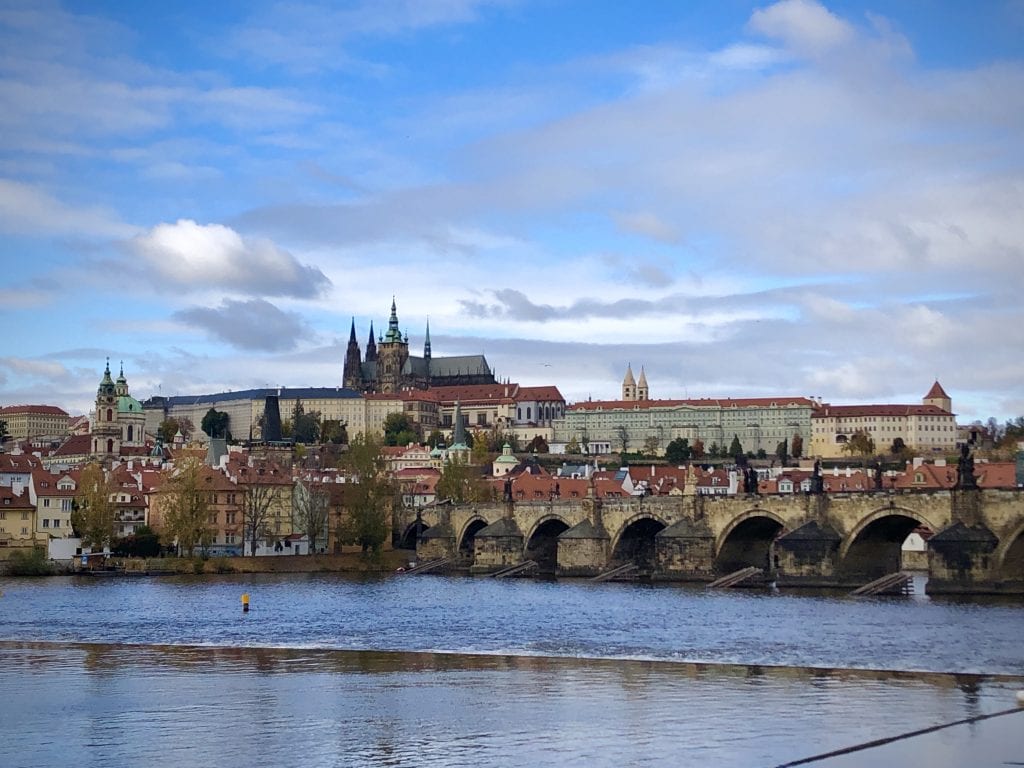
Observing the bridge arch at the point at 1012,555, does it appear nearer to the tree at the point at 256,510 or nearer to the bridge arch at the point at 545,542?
the bridge arch at the point at 545,542

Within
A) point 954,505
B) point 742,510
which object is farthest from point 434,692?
point 742,510

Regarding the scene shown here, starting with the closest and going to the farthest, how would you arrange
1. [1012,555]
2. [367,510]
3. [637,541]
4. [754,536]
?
[1012,555] → [754,536] → [637,541] → [367,510]

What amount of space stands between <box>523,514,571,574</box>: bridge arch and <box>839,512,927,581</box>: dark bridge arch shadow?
71.4 feet

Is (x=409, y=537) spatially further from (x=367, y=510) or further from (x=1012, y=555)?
(x=1012, y=555)

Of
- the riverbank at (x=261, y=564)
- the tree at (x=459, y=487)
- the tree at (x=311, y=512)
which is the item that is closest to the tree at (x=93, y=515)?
the riverbank at (x=261, y=564)

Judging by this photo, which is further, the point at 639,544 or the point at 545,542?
the point at 545,542

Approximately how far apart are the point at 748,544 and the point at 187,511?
28.7 m

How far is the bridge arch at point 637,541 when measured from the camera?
7731 centimetres

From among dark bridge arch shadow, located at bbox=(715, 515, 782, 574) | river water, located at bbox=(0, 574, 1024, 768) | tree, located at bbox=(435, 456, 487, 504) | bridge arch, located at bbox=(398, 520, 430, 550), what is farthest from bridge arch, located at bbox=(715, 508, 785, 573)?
bridge arch, located at bbox=(398, 520, 430, 550)

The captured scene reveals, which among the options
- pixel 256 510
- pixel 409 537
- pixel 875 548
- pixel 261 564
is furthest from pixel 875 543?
pixel 409 537

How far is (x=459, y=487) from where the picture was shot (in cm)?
10125

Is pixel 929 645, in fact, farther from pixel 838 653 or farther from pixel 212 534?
pixel 212 534

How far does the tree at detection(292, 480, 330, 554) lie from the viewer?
288 feet

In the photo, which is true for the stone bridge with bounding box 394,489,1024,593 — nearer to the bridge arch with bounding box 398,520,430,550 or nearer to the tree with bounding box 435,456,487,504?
the bridge arch with bounding box 398,520,430,550
